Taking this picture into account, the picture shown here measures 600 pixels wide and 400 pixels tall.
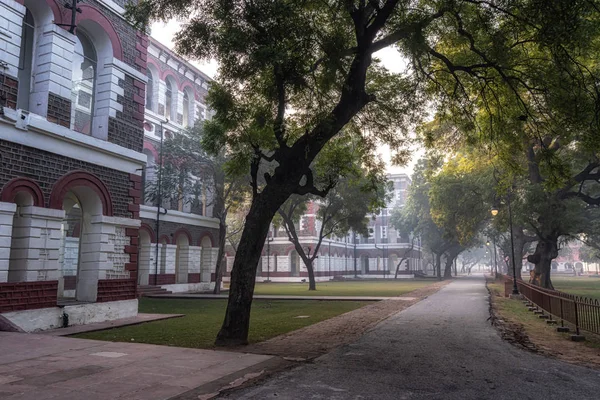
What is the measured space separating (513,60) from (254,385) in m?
9.36

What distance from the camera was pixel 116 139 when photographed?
13133 mm

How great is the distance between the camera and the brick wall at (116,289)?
12.3 m

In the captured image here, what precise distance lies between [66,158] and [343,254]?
53057mm

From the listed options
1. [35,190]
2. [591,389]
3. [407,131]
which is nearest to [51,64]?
[35,190]

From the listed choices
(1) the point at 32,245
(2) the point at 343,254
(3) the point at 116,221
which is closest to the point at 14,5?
(1) the point at 32,245

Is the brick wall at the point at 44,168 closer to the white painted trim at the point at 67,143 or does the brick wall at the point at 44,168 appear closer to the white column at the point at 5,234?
the white painted trim at the point at 67,143

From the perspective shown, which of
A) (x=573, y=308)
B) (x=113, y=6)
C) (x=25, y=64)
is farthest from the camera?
(x=113, y=6)

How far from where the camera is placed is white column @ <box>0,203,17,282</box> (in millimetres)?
9656

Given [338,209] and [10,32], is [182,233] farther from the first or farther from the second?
[10,32]

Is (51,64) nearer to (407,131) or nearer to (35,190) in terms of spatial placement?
(35,190)

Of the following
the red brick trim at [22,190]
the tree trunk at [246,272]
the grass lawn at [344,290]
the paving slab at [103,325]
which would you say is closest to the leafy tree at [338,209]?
the grass lawn at [344,290]

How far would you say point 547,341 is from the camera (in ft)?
31.8

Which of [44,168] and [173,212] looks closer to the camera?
[44,168]

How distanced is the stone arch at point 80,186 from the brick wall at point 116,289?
77.3 inches
